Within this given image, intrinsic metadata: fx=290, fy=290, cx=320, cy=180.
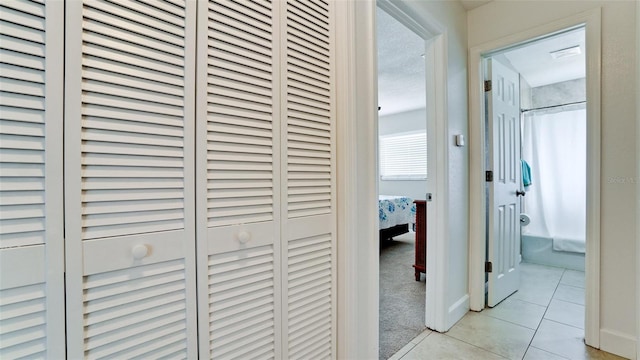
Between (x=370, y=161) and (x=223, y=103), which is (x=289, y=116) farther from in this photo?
(x=370, y=161)

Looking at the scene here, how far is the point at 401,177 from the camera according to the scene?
616 centimetres

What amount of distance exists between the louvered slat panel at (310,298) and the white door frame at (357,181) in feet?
0.22

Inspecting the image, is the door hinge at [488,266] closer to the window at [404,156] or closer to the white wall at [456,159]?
the white wall at [456,159]

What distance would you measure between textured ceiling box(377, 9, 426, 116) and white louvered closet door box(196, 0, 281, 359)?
5.86ft

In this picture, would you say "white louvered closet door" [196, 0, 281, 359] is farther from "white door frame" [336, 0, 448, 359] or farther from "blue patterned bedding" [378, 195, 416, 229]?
"blue patterned bedding" [378, 195, 416, 229]

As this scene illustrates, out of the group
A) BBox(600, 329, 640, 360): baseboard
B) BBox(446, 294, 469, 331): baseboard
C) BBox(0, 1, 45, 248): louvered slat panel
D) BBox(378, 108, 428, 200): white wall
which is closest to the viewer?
BBox(0, 1, 45, 248): louvered slat panel

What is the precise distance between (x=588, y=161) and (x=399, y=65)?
2.35 metres

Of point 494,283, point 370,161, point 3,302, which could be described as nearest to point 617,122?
point 494,283

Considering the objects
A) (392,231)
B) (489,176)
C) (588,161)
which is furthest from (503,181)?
(392,231)

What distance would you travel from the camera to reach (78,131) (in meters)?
0.69

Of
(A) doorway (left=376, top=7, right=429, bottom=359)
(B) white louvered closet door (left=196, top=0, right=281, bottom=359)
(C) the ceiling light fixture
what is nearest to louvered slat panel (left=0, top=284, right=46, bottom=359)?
(B) white louvered closet door (left=196, top=0, right=281, bottom=359)

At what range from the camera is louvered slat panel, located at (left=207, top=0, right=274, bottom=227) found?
3.00 feet

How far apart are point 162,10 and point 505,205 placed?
2756 mm

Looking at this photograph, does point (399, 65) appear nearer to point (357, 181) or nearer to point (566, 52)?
point (566, 52)
